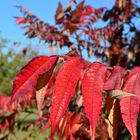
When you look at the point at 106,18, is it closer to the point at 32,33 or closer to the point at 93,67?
the point at 32,33

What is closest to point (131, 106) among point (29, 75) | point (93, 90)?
point (93, 90)

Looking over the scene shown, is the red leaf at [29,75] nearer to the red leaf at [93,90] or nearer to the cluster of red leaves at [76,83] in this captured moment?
the cluster of red leaves at [76,83]

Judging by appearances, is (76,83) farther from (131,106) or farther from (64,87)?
(131,106)

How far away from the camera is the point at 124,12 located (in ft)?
15.1

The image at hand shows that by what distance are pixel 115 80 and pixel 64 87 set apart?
0.19 meters

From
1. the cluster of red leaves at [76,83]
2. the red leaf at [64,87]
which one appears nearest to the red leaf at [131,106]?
the cluster of red leaves at [76,83]

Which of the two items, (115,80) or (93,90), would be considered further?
(115,80)

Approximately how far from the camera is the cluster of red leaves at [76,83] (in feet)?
3.37

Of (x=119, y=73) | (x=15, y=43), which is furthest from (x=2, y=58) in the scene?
(x=119, y=73)

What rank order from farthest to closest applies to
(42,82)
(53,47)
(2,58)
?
(2,58) < (53,47) < (42,82)

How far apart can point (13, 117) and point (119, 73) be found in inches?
106

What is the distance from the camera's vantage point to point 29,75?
1.15 m

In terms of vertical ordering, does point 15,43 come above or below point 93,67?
above

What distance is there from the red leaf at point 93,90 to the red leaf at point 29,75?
13 centimetres
